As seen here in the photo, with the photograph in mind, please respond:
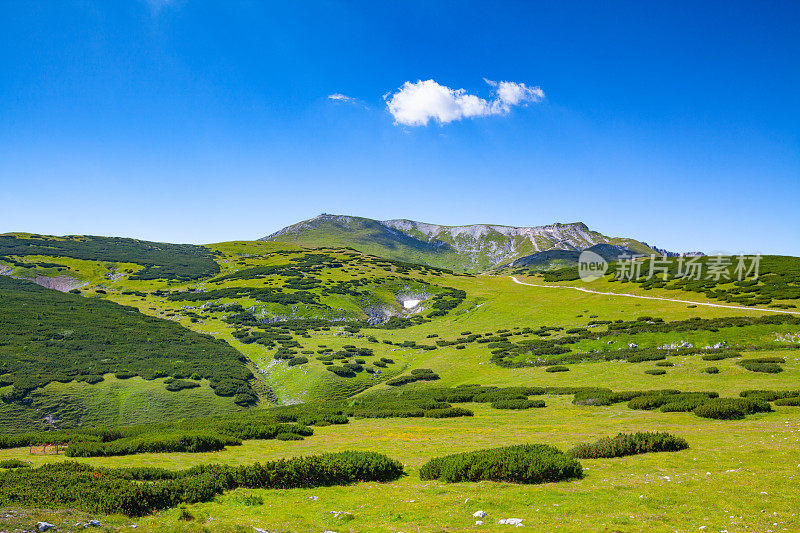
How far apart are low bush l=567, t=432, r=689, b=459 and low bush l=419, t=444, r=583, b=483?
1842 millimetres

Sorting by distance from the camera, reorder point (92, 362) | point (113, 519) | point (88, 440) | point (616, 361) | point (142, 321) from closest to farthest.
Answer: point (113, 519) → point (88, 440) → point (616, 361) → point (92, 362) → point (142, 321)

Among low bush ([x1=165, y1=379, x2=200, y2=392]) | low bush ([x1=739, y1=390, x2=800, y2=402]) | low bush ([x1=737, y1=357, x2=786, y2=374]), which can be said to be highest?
low bush ([x1=737, y1=357, x2=786, y2=374])

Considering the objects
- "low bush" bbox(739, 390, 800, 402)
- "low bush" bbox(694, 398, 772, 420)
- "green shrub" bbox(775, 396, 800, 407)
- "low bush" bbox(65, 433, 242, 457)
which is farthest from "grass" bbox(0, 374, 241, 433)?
"green shrub" bbox(775, 396, 800, 407)

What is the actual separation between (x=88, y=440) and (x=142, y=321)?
56.5 meters

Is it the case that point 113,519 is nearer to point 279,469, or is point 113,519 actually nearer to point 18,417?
point 279,469

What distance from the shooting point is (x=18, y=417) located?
Answer: 1377 inches

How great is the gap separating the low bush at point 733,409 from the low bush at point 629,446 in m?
7.58

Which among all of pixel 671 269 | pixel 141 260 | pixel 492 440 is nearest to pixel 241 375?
pixel 492 440

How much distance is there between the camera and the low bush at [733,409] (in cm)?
2027

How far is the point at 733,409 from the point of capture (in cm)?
2028

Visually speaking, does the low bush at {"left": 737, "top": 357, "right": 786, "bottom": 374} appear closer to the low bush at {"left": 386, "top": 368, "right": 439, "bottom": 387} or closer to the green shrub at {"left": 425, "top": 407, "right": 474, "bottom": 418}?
the green shrub at {"left": 425, "top": 407, "right": 474, "bottom": 418}

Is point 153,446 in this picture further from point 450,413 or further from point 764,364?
point 764,364

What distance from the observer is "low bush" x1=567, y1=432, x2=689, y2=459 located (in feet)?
49.2

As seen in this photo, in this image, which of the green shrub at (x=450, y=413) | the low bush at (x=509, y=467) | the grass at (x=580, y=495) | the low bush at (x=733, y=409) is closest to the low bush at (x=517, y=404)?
the green shrub at (x=450, y=413)
